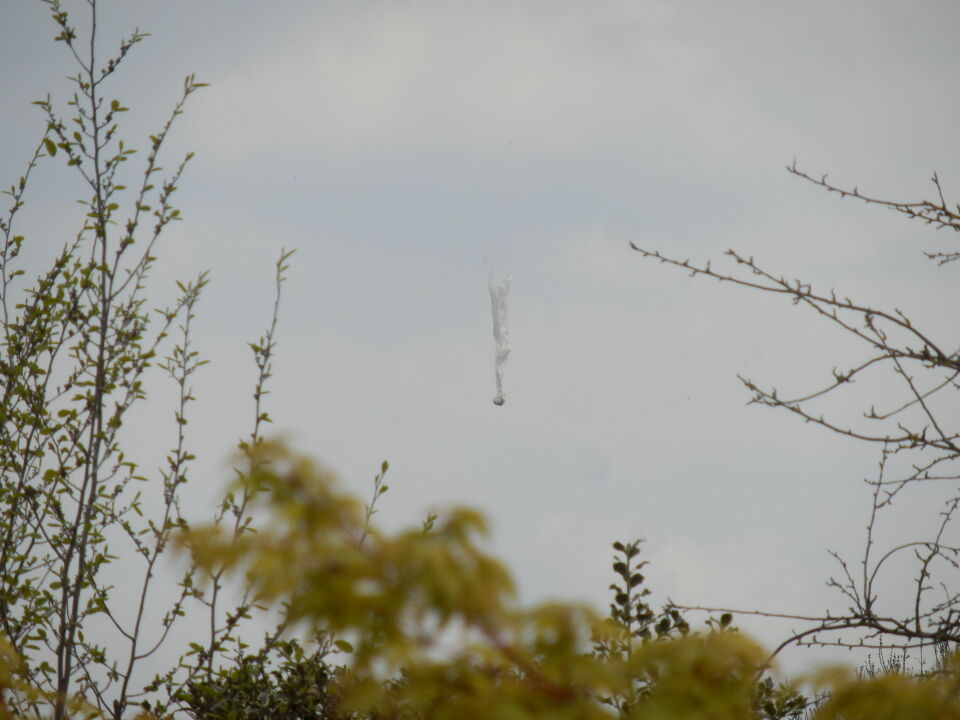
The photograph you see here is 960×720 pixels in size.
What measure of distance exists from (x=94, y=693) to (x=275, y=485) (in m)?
2.80

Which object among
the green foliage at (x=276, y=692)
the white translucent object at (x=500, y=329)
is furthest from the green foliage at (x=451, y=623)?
the white translucent object at (x=500, y=329)

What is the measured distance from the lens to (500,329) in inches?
294

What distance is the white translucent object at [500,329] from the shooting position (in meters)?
7.39

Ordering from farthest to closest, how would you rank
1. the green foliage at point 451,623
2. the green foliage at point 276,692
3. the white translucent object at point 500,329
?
the white translucent object at point 500,329 < the green foliage at point 276,692 < the green foliage at point 451,623

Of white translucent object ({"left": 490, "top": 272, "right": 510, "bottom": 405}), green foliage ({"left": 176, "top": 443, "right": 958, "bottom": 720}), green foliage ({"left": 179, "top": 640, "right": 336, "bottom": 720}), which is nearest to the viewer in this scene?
green foliage ({"left": 176, "top": 443, "right": 958, "bottom": 720})

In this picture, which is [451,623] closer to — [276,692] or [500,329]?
[276,692]

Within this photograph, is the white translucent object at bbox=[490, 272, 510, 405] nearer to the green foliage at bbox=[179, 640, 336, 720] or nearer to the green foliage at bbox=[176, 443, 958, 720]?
the green foliage at bbox=[179, 640, 336, 720]

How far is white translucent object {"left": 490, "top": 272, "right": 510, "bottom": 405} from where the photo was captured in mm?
7391

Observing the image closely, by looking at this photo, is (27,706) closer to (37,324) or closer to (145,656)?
(145,656)

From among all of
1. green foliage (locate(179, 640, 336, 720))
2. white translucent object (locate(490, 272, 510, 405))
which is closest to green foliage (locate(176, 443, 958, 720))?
green foliage (locate(179, 640, 336, 720))

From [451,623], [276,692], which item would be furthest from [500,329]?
[451,623]

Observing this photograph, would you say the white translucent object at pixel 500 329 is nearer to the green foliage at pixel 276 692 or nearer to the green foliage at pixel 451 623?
the green foliage at pixel 276 692

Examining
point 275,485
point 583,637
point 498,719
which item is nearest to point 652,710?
point 583,637

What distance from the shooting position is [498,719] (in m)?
1.45
